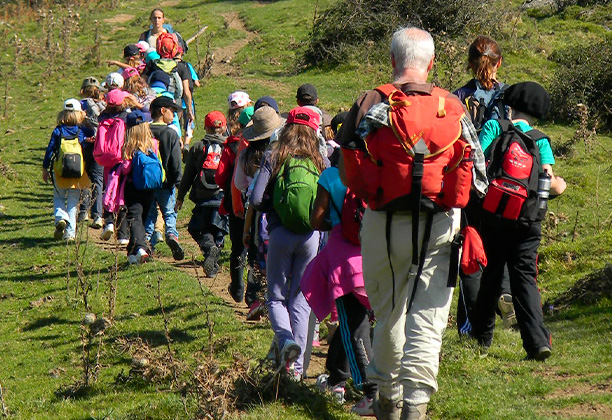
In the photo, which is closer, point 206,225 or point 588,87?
point 206,225

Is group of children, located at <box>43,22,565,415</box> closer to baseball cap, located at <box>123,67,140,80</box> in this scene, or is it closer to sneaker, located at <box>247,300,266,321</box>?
sneaker, located at <box>247,300,266,321</box>

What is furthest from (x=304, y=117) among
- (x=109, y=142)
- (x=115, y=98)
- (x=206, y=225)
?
(x=115, y=98)

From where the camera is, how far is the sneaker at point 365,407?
5.74 metres

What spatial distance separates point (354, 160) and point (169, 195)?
242 inches

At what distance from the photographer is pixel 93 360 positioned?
8055mm

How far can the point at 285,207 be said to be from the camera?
651 centimetres

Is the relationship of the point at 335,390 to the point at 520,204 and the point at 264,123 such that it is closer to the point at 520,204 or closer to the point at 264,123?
the point at 520,204

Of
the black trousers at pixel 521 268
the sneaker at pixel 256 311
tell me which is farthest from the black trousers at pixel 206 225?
the black trousers at pixel 521 268

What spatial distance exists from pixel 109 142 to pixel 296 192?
16.8 feet

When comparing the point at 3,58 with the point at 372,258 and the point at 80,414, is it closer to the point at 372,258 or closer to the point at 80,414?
the point at 80,414

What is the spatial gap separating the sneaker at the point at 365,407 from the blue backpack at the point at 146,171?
16.9 ft

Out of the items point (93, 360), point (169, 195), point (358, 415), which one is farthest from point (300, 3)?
point (358, 415)

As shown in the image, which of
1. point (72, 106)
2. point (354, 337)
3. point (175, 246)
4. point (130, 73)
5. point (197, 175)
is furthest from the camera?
point (130, 73)

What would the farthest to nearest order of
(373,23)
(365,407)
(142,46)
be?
(373,23), (142,46), (365,407)
